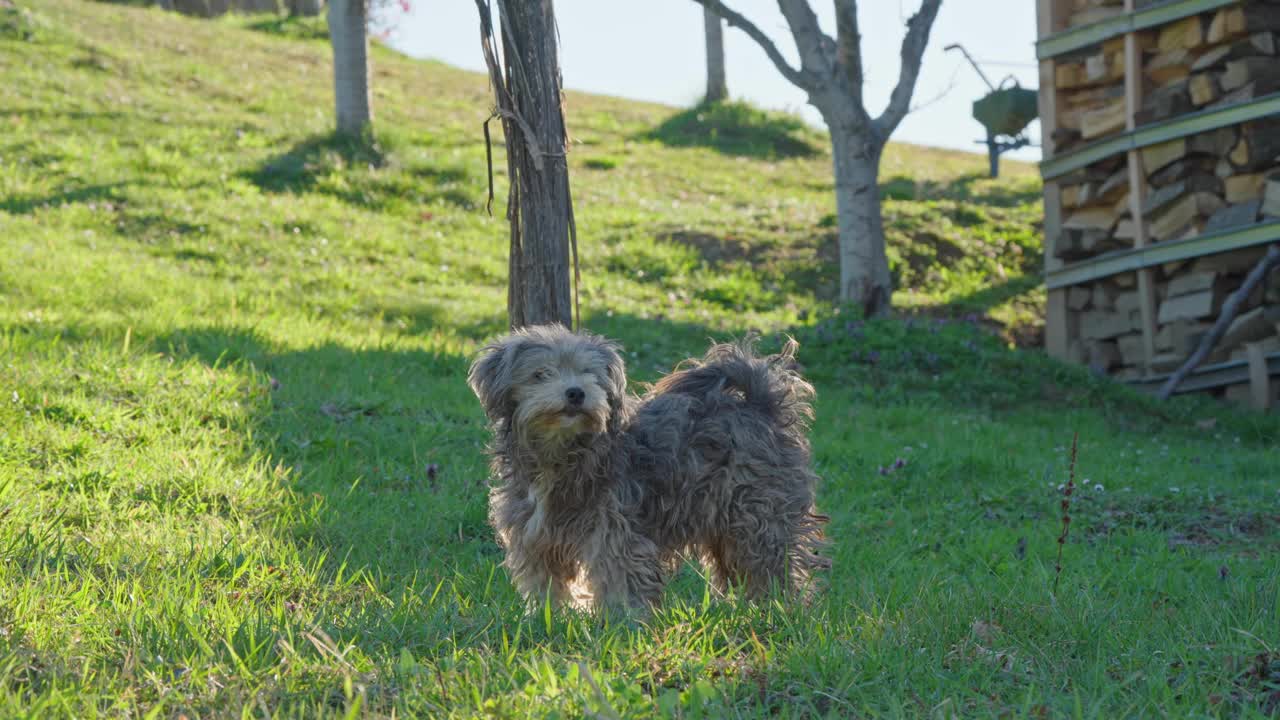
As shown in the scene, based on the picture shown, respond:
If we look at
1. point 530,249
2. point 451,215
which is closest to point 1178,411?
point 530,249

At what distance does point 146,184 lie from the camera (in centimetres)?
1549

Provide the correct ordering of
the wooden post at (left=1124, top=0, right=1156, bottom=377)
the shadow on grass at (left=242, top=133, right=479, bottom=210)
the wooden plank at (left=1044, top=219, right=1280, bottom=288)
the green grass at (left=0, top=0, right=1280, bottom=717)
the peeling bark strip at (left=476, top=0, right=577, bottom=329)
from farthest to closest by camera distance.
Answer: the shadow on grass at (left=242, top=133, right=479, bottom=210), the wooden post at (left=1124, top=0, right=1156, bottom=377), the wooden plank at (left=1044, top=219, right=1280, bottom=288), the peeling bark strip at (left=476, top=0, right=577, bottom=329), the green grass at (left=0, top=0, right=1280, bottom=717)

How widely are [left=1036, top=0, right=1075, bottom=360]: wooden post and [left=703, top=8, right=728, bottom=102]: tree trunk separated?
14.7 meters

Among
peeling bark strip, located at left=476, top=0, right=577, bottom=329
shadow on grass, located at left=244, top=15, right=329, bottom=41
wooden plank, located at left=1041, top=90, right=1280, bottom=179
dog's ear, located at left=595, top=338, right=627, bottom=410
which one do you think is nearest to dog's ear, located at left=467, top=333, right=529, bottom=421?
dog's ear, located at left=595, top=338, right=627, bottom=410

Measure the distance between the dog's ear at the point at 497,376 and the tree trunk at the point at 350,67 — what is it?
14.5m

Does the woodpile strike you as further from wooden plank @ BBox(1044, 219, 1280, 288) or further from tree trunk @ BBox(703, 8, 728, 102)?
tree trunk @ BBox(703, 8, 728, 102)

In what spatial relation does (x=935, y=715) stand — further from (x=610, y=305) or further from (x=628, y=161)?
(x=628, y=161)

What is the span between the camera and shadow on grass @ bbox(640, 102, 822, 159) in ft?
84.6

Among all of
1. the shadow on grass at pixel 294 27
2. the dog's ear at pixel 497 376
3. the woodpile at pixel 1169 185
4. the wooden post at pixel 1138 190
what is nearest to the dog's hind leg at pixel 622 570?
the dog's ear at pixel 497 376

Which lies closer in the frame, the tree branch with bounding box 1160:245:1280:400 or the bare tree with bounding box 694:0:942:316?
the tree branch with bounding box 1160:245:1280:400

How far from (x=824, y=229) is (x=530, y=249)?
37.9ft

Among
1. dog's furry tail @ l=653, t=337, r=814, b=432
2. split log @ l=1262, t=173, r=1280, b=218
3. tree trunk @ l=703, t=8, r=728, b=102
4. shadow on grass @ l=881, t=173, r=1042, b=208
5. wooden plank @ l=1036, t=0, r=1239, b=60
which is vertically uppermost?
tree trunk @ l=703, t=8, r=728, b=102

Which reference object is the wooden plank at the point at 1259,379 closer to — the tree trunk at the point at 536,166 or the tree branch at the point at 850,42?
the tree branch at the point at 850,42

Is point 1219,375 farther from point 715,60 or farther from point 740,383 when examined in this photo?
point 715,60
